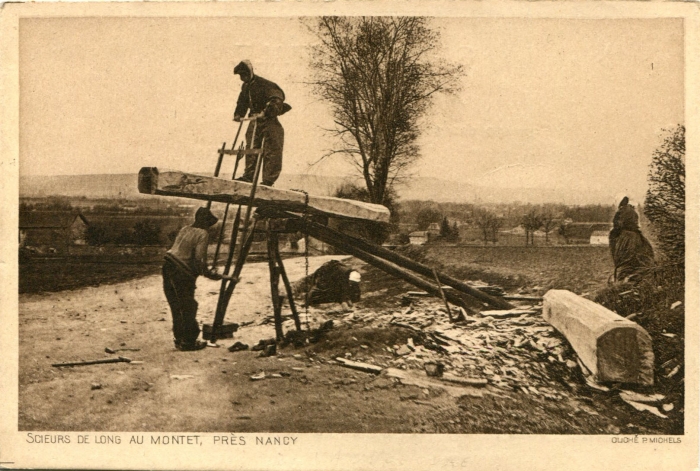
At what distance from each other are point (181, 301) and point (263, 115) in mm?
1685

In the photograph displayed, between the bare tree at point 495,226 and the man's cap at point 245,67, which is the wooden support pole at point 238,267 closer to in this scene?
the man's cap at point 245,67

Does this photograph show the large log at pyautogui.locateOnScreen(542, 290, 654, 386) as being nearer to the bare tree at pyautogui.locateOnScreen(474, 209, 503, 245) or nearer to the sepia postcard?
the sepia postcard

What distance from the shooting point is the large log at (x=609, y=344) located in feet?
14.3

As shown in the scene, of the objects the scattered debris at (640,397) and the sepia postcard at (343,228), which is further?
the sepia postcard at (343,228)

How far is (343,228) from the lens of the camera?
5.30 metres

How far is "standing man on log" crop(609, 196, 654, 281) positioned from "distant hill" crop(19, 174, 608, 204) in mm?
223

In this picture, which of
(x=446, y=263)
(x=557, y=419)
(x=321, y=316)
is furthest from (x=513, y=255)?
(x=321, y=316)

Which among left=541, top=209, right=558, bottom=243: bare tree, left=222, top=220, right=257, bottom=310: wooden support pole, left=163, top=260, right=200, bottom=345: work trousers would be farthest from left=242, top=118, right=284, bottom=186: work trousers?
left=541, top=209, right=558, bottom=243: bare tree

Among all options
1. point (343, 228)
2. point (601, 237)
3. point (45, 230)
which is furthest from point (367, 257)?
point (45, 230)

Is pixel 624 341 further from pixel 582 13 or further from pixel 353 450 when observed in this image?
pixel 582 13

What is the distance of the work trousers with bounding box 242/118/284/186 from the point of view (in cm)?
481

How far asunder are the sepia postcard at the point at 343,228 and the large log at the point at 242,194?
0.20ft

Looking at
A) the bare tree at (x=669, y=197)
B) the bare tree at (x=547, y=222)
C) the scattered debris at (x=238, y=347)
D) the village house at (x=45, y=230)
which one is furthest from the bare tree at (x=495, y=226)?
the village house at (x=45, y=230)

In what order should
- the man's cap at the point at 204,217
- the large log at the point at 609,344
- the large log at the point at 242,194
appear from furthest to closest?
the man's cap at the point at 204,217 < the large log at the point at 609,344 < the large log at the point at 242,194
